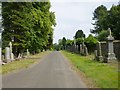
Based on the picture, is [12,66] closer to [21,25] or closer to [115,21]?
[21,25]

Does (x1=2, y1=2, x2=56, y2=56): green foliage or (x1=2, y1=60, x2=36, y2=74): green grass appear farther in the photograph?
(x1=2, y1=2, x2=56, y2=56): green foliage

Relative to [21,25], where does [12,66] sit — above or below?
below

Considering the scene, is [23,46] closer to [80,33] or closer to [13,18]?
[13,18]

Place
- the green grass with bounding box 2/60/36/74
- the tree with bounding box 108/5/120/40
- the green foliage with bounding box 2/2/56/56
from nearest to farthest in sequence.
→ the green grass with bounding box 2/60/36/74, the green foliage with bounding box 2/2/56/56, the tree with bounding box 108/5/120/40

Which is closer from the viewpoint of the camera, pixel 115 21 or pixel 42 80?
pixel 42 80

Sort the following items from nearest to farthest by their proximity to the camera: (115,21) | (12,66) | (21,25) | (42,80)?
1. (42,80)
2. (12,66)
3. (21,25)
4. (115,21)

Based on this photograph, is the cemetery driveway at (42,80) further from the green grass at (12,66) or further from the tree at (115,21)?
the tree at (115,21)

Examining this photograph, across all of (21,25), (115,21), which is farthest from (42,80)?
(115,21)

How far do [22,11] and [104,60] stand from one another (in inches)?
737

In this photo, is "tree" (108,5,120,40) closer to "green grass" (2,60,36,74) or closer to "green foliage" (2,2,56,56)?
"green foliage" (2,2,56,56)

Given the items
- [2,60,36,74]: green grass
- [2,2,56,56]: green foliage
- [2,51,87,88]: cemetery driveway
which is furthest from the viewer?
[2,2,56,56]: green foliage

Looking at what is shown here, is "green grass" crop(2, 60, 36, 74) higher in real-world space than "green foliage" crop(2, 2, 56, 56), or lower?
lower

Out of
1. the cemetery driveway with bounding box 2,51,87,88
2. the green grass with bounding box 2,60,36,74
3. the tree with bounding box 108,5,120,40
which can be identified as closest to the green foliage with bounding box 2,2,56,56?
the green grass with bounding box 2,60,36,74

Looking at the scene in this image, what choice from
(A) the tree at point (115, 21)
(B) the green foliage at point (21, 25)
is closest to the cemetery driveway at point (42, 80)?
(B) the green foliage at point (21, 25)
